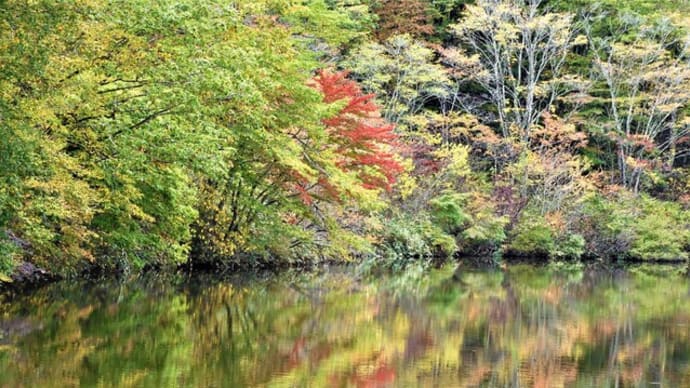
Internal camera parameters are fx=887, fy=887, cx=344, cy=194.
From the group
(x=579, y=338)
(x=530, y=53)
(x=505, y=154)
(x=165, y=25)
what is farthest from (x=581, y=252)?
(x=165, y=25)

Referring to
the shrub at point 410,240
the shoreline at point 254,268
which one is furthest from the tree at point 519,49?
the shrub at point 410,240

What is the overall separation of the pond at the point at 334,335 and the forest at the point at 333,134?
1.13m

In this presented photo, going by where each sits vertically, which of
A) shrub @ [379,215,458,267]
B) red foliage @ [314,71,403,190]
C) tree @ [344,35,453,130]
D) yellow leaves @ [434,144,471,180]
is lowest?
shrub @ [379,215,458,267]

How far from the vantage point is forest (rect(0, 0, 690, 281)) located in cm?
1205

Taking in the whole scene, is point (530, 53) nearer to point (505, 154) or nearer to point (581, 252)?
point (505, 154)

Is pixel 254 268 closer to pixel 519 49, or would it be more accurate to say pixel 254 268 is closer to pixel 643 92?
pixel 519 49

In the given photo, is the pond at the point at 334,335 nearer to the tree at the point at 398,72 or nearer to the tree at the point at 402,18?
the tree at the point at 398,72

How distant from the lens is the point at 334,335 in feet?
38.7

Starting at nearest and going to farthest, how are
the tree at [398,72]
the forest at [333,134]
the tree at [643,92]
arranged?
the forest at [333,134], the tree at [398,72], the tree at [643,92]

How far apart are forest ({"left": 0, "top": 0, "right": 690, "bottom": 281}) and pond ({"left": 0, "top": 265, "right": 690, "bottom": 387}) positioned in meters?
1.13

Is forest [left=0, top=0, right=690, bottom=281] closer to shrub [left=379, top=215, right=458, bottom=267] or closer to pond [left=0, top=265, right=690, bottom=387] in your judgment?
shrub [left=379, top=215, right=458, bottom=267]

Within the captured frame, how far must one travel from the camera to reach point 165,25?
11.9m

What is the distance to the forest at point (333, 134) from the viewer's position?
1205cm

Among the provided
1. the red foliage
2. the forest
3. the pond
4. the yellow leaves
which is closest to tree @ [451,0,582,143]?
the forest
